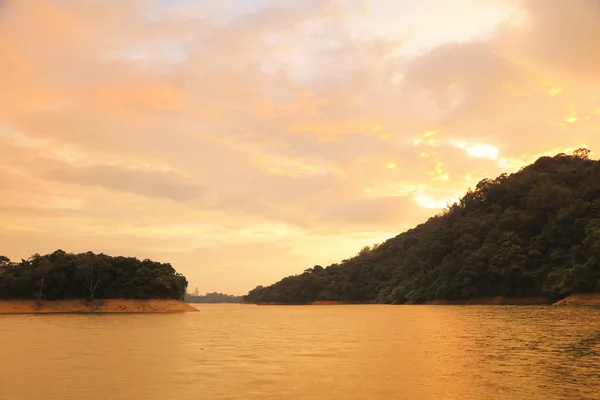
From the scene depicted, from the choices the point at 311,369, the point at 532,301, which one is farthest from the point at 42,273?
the point at 532,301

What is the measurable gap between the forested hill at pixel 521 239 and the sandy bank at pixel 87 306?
8682cm

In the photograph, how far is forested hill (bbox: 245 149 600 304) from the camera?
116m

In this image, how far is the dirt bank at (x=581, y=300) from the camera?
330 feet

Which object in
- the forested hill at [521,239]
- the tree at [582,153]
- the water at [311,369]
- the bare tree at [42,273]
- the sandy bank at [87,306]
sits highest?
the tree at [582,153]

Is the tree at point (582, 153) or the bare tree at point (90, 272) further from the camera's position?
the tree at point (582, 153)

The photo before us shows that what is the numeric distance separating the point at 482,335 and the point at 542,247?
102576mm

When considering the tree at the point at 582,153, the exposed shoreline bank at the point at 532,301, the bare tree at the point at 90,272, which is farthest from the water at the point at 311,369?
the tree at the point at 582,153

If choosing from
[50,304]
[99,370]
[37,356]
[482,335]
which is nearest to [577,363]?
[482,335]

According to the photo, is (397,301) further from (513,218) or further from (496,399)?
(496,399)

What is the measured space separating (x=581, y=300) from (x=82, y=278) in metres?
115

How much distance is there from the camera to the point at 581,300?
102125 mm

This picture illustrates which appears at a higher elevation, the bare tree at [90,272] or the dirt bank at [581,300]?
the bare tree at [90,272]

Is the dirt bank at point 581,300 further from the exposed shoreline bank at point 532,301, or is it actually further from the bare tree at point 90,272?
the bare tree at point 90,272

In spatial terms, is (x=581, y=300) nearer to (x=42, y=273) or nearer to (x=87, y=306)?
(x=87, y=306)
